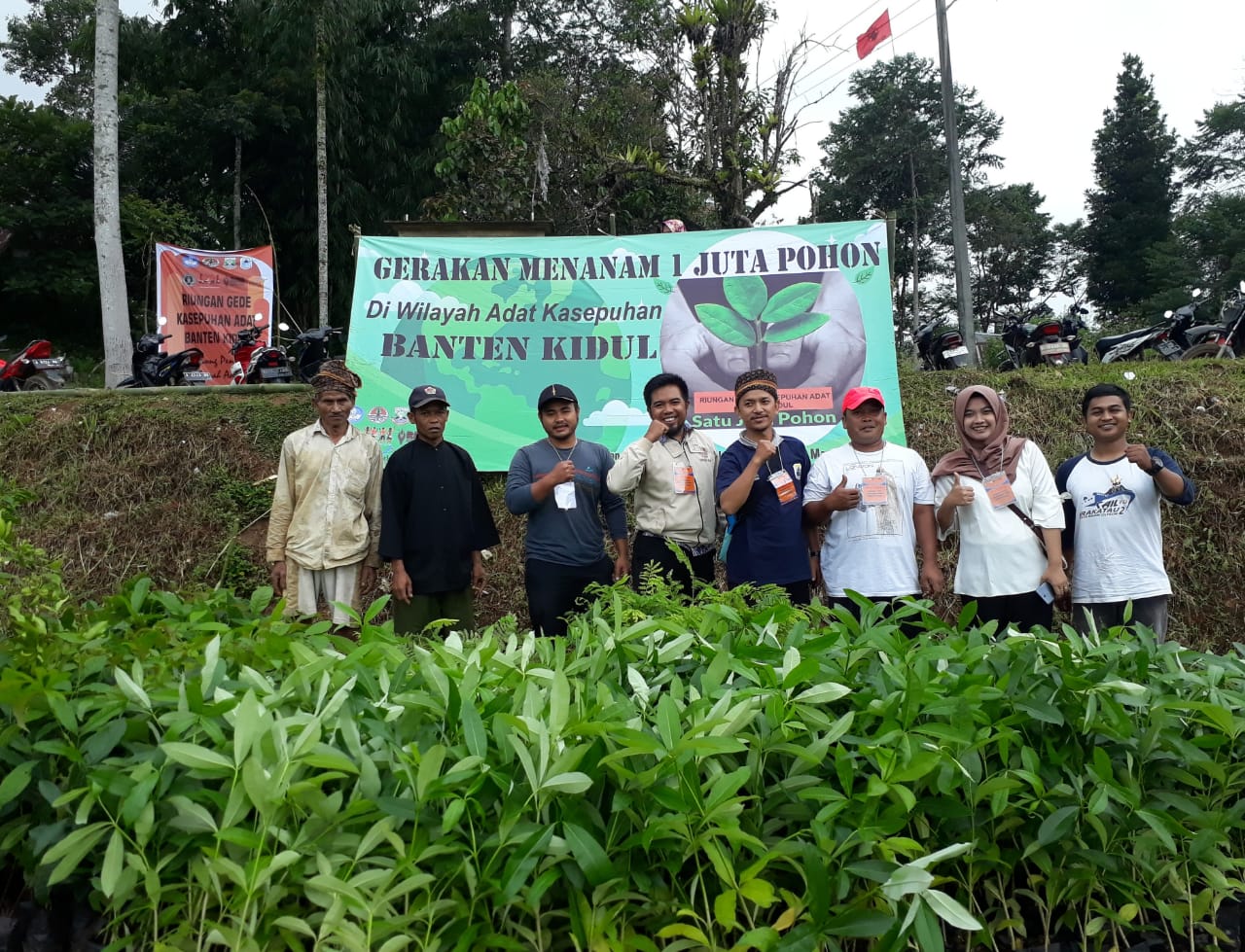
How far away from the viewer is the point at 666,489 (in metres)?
3.74

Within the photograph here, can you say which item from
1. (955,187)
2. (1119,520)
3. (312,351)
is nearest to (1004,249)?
(955,187)

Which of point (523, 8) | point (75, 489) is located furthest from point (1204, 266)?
point (75, 489)

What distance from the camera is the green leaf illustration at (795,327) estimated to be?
219 inches

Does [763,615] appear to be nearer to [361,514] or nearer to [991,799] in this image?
[991,799]

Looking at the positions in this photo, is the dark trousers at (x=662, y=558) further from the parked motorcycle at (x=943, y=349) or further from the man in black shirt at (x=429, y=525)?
the parked motorcycle at (x=943, y=349)

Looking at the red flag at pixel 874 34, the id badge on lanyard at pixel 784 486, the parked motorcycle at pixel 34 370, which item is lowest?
the id badge on lanyard at pixel 784 486

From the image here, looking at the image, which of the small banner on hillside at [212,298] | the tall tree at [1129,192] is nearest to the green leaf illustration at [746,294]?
the small banner on hillside at [212,298]

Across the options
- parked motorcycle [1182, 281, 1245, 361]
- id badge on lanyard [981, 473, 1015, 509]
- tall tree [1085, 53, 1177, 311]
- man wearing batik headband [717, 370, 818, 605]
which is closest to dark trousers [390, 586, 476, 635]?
man wearing batik headband [717, 370, 818, 605]

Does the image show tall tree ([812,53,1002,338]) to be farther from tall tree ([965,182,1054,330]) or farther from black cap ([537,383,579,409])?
black cap ([537,383,579,409])

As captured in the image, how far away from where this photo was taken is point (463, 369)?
570 cm

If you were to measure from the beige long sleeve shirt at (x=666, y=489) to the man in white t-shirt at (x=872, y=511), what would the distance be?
0.40 metres

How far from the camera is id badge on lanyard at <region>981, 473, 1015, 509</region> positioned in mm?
3404

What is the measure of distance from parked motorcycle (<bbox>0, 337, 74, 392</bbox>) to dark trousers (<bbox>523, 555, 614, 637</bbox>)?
9.46 m

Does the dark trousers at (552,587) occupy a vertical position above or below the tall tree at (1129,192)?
below
